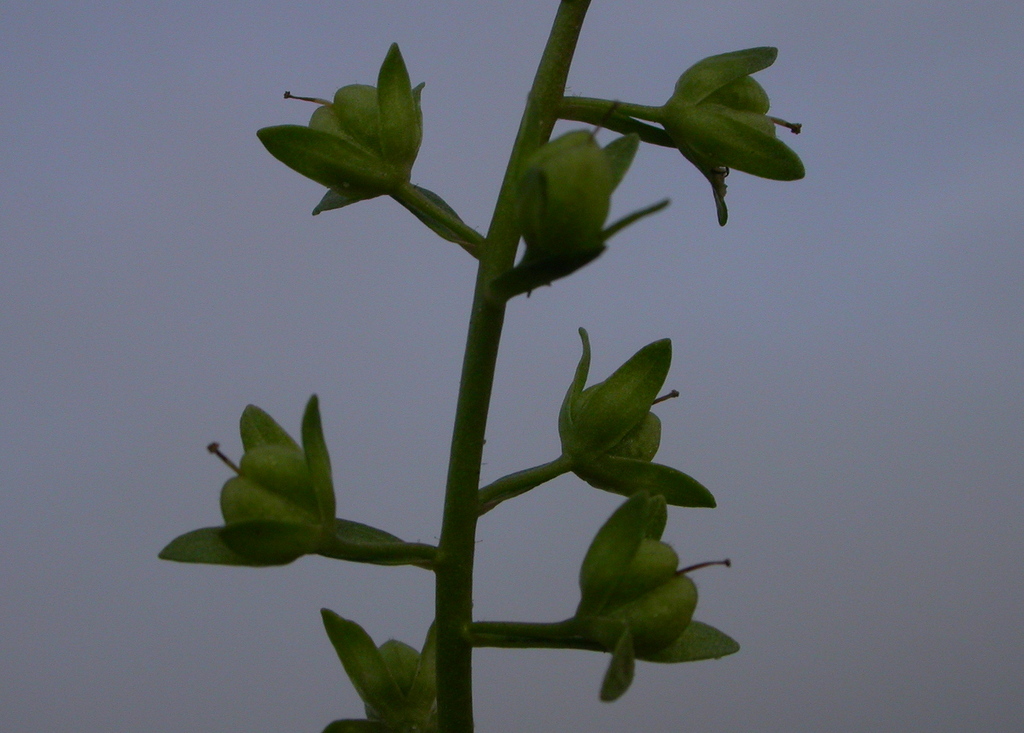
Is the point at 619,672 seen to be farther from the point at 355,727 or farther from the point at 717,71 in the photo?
the point at 717,71

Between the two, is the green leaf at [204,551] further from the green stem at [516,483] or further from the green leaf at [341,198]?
the green leaf at [341,198]

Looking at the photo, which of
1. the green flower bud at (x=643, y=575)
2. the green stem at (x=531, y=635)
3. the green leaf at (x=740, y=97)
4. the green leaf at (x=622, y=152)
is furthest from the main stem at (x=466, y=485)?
the green leaf at (x=740, y=97)

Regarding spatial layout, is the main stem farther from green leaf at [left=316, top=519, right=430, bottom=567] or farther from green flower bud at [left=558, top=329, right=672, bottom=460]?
green flower bud at [left=558, top=329, right=672, bottom=460]

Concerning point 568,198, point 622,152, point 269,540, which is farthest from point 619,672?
point 622,152

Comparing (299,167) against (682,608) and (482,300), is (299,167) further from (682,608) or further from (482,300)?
(682,608)

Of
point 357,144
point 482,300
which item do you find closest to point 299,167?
point 357,144

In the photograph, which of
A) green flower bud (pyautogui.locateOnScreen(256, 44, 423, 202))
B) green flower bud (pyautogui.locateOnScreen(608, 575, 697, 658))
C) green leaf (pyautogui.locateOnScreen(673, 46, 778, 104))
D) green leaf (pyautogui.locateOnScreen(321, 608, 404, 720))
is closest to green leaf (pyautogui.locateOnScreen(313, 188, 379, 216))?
green flower bud (pyautogui.locateOnScreen(256, 44, 423, 202))

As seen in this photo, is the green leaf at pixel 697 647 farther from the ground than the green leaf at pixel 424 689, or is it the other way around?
the green leaf at pixel 697 647
